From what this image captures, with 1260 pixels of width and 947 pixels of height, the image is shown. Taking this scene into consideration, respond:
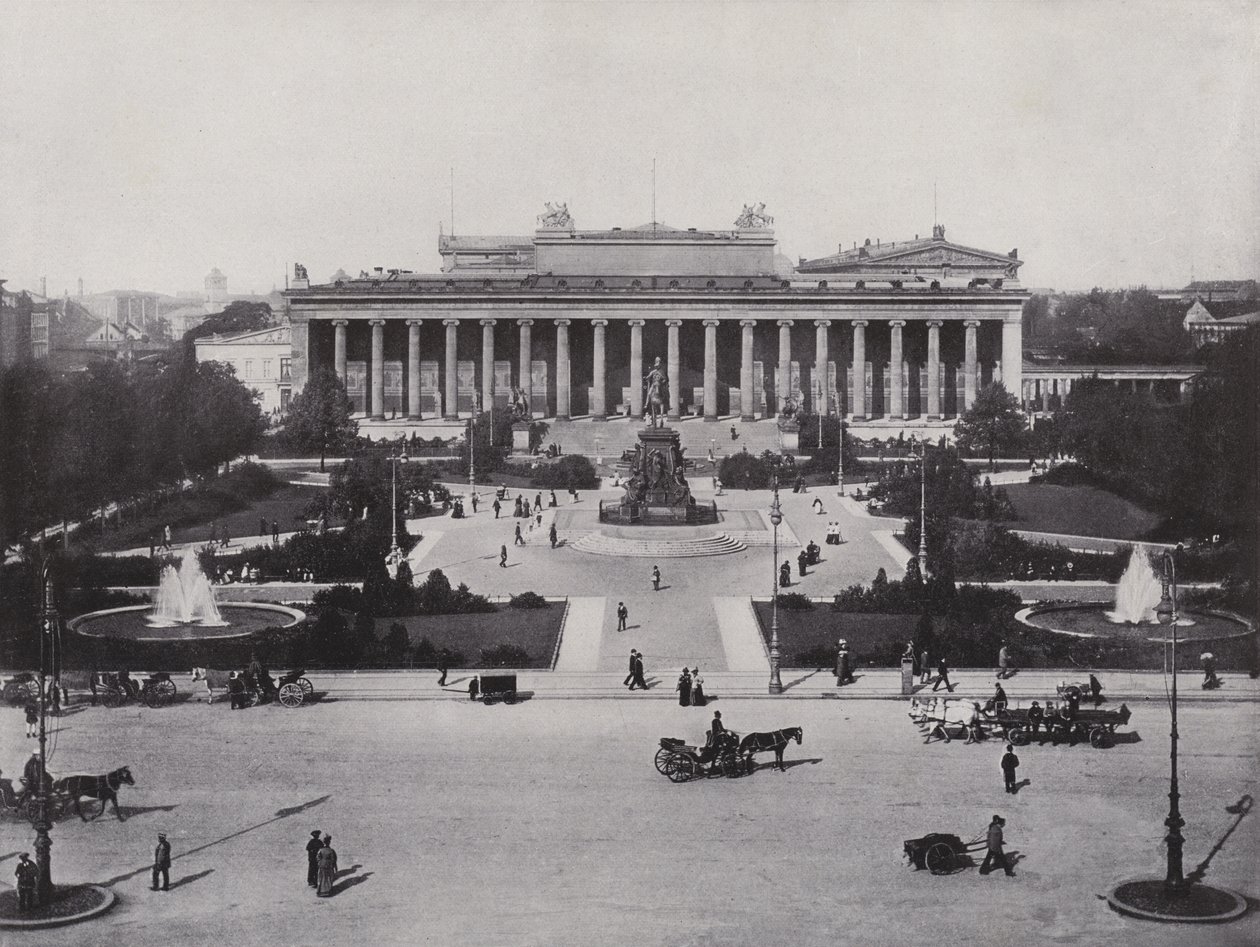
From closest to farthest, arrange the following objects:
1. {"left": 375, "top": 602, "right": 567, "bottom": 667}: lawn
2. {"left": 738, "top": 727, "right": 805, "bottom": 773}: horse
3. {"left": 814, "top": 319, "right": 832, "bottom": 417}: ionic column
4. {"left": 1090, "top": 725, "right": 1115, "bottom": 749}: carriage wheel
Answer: {"left": 738, "top": 727, "right": 805, "bottom": 773}: horse
{"left": 1090, "top": 725, "right": 1115, "bottom": 749}: carriage wheel
{"left": 375, "top": 602, "right": 567, "bottom": 667}: lawn
{"left": 814, "top": 319, "right": 832, "bottom": 417}: ionic column

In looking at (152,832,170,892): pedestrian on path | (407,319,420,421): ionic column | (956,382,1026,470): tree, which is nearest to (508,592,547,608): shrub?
(152,832,170,892): pedestrian on path

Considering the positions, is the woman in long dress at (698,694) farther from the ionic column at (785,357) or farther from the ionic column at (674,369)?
the ionic column at (785,357)

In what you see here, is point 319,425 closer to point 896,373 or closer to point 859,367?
point 859,367

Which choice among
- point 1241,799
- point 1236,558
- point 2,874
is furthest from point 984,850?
point 1236,558

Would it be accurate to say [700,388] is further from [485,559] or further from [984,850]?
[984,850]

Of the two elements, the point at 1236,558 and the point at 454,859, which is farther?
the point at 1236,558

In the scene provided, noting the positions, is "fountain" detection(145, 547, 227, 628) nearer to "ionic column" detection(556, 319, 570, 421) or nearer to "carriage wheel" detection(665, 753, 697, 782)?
"carriage wheel" detection(665, 753, 697, 782)
